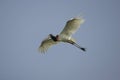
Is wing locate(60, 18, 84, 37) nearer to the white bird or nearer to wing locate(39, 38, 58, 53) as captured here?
the white bird

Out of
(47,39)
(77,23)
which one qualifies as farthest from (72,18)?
(47,39)

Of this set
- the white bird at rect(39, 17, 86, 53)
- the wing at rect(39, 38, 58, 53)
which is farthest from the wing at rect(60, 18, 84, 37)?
the wing at rect(39, 38, 58, 53)

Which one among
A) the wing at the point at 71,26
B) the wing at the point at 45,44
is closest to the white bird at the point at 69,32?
the wing at the point at 71,26

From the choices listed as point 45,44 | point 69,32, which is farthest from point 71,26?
point 45,44

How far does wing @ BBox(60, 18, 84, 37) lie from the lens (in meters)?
27.0

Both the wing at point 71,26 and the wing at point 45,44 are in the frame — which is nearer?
the wing at point 71,26

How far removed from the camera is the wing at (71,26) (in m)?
27.0

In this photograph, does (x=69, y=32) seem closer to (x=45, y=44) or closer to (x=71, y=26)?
(x=71, y=26)

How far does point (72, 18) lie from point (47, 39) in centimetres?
226

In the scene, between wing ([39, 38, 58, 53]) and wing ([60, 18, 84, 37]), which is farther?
wing ([39, 38, 58, 53])

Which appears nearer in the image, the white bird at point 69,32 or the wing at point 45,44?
the white bird at point 69,32

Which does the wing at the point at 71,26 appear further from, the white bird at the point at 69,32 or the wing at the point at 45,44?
the wing at the point at 45,44

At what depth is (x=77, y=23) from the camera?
27.1 metres

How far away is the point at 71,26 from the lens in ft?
89.5
